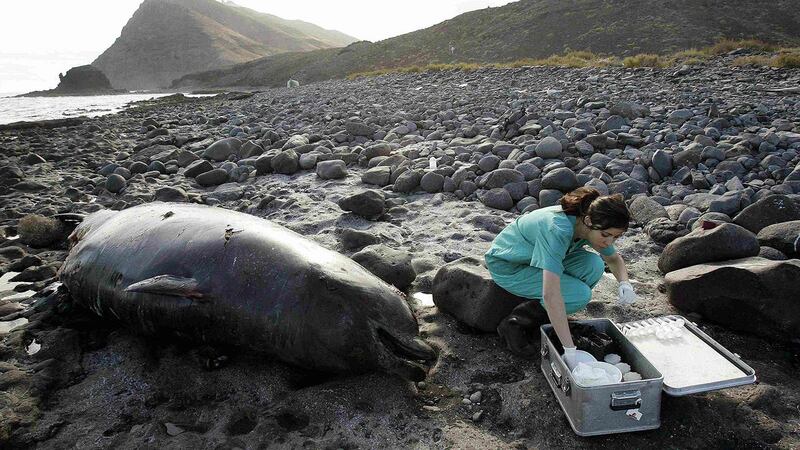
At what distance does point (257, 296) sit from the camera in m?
3.00

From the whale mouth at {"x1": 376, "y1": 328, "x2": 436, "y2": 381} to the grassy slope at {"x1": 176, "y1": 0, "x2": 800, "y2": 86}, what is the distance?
24946mm

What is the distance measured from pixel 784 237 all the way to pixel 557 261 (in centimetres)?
223

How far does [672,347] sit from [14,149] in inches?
502

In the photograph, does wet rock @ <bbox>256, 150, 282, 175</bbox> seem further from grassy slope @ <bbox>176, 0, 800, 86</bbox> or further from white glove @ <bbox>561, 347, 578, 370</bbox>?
grassy slope @ <bbox>176, 0, 800, 86</bbox>

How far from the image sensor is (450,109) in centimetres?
969

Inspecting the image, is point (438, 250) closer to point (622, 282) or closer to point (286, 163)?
point (622, 282)

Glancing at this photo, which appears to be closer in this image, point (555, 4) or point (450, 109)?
point (450, 109)

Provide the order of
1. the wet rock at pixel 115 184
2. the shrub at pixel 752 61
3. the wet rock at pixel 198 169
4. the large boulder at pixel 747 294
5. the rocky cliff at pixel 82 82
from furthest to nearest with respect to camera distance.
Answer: the rocky cliff at pixel 82 82, the shrub at pixel 752 61, the wet rock at pixel 198 169, the wet rock at pixel 115 184, the large boulder at pixel 747 294

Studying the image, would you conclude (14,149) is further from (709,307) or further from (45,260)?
(709,307)

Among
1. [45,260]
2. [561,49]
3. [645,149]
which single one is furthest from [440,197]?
[561,49]

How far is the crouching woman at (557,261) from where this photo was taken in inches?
102

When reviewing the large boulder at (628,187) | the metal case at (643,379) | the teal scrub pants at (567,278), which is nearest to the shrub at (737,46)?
the large boulder at (628,187)

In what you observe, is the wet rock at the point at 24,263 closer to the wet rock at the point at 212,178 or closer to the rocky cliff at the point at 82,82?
the wet rock at the point at 212,178

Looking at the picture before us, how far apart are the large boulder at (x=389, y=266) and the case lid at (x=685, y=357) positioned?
1528mm
